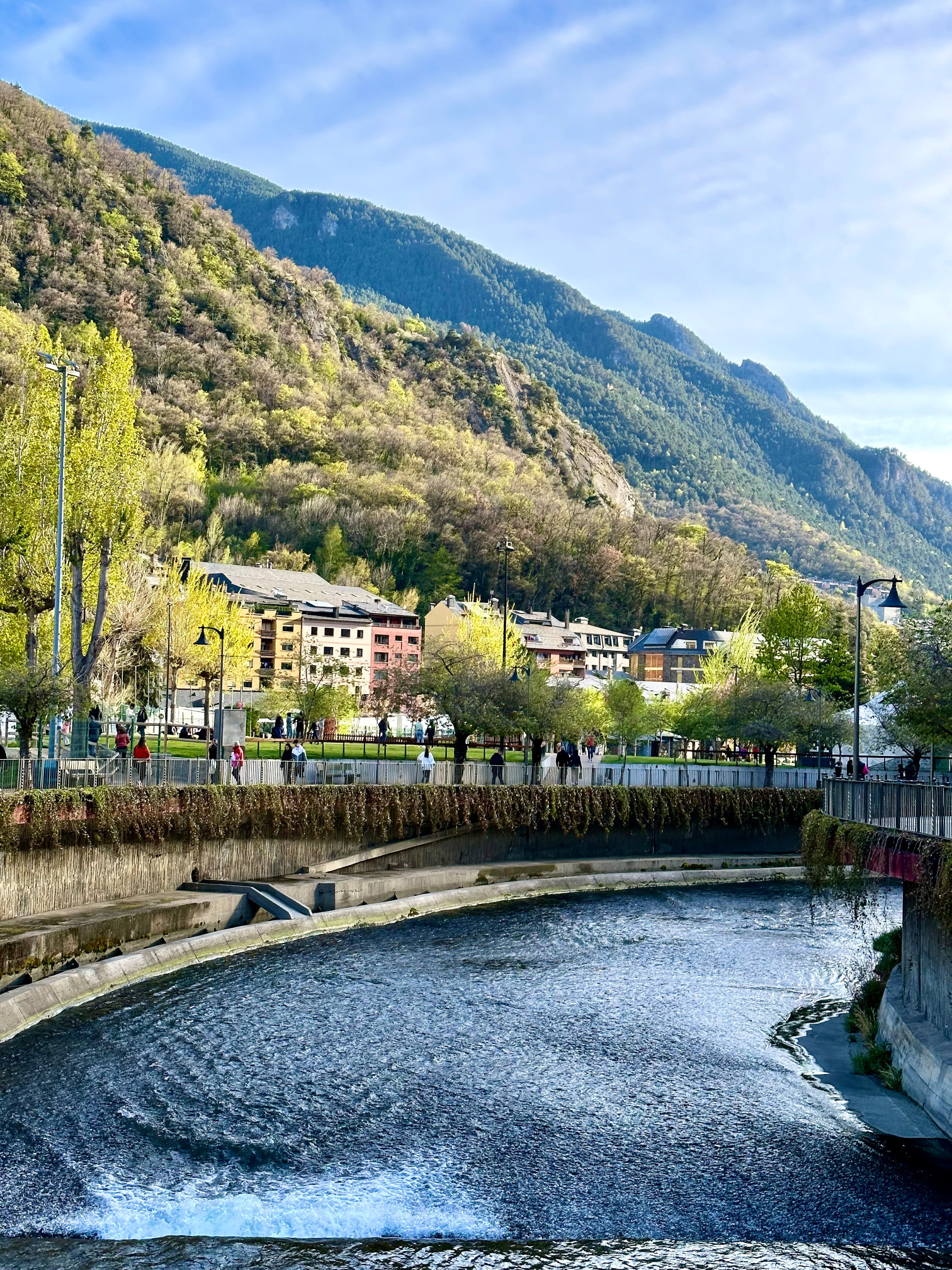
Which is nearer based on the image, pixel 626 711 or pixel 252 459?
pixel 626 711

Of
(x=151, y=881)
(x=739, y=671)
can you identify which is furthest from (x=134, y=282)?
(x=151, y=881)

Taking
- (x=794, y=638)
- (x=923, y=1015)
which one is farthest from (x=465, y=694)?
(x=794, y=638)

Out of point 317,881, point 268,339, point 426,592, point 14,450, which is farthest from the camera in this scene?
point 268,339

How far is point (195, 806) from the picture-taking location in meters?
34.6

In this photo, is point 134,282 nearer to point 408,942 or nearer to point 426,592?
point 426,592

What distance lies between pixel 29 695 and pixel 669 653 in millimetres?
118063

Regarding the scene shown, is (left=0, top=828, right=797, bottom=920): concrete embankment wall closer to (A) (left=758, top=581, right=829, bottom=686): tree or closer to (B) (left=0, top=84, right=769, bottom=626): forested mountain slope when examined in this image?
(A) (left=758, top=581, right=829, bottom=686): tree

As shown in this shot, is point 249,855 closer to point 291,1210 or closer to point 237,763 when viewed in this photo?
point 237,763

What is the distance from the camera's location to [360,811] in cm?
4019

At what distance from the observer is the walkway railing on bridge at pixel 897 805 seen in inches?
787

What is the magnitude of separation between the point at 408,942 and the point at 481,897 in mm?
7546

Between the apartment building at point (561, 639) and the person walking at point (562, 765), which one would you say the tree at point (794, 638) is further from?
the apartment building at point (561, 639)

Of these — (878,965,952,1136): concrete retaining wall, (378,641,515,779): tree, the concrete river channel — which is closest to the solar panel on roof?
(378,641,515,779): tree

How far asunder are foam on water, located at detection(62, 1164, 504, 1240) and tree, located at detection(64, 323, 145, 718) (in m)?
23.6
